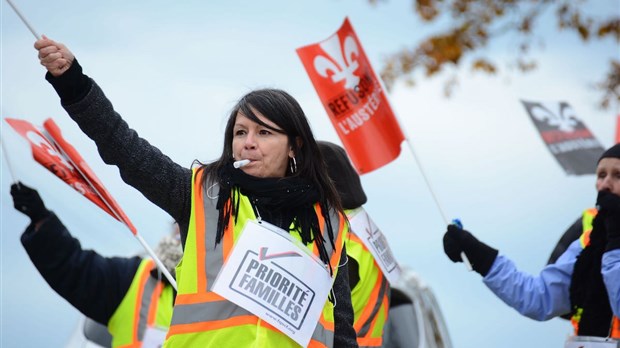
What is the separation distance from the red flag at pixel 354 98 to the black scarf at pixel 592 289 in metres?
1.18

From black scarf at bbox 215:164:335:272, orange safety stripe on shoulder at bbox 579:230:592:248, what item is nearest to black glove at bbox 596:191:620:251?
orange safety stripe on shoulder at bbox 579:230:592:248

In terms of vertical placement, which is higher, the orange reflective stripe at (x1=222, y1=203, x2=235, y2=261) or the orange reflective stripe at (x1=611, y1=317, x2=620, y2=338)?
the orange reflective stripe at (x1=222, y1=203, x2=235, y2=261)

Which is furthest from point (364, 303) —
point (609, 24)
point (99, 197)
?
point (609, 24)

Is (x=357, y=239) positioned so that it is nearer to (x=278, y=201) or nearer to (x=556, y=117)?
(x=278, y=201)

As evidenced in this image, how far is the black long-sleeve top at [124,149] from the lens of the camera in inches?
107

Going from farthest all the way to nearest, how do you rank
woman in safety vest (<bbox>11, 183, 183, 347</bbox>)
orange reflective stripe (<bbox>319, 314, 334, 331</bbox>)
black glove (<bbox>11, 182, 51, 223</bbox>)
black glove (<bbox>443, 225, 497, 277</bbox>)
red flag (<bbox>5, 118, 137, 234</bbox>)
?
black glove (<bbox>443, 225, 497, 277</bbox>)
woman in safety vest (<bbox>11, 183, 183, 347</bbox>)
black glove (<bbox>11, 182, 51, 223</bbox>)
red flag (<bbox>5, 118, 137, 234</bbox>)
orange reflective stripe (<bbox>319, 314, 334, 331</bbox>)

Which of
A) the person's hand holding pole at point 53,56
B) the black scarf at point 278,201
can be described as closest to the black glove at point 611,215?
the black scarf at point 278,201

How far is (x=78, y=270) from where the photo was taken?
4.39 metres

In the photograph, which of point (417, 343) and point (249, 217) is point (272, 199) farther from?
point (417, 343)

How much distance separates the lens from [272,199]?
10.1ft

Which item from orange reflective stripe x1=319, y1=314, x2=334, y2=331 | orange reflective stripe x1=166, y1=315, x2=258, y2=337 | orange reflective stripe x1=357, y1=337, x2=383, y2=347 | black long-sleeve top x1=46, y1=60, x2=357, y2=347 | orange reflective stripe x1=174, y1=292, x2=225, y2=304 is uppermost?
black long-sleeve top x1=46, y1=60, x2=357, y2=347

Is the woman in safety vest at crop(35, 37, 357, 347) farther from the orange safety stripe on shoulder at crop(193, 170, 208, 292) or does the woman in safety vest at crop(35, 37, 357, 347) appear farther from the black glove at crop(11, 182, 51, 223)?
the black glove at crop(11, 182, 51, 223)

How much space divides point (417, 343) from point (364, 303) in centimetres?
92

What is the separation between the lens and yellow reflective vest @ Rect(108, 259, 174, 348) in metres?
4.52
